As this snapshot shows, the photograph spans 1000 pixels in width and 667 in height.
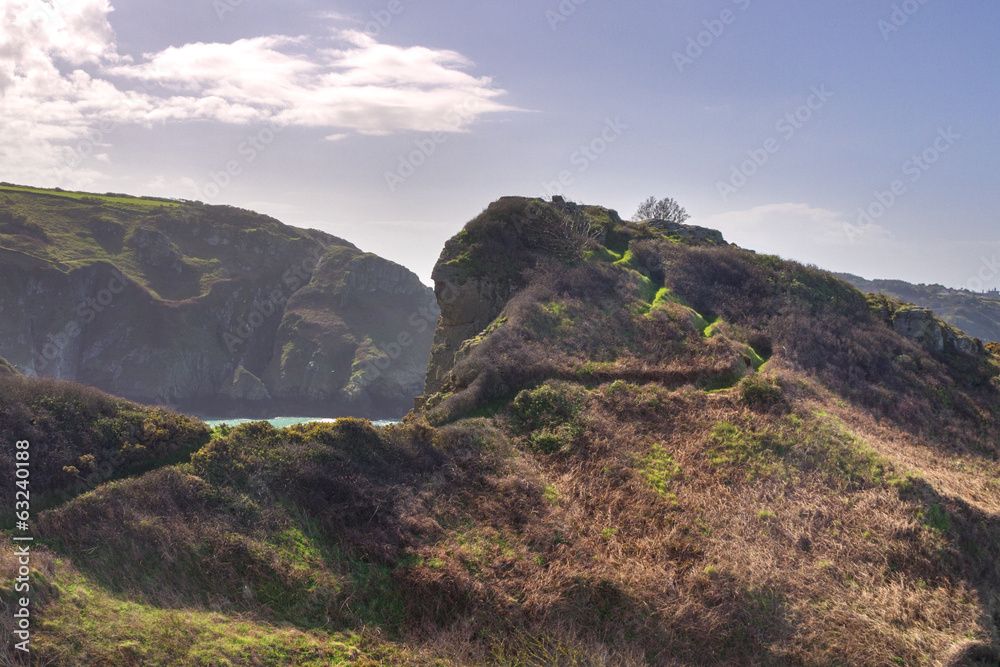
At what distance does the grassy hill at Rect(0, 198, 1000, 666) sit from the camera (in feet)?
32.3

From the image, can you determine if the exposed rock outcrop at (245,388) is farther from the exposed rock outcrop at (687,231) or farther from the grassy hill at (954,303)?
the grassy hill at (954,303)

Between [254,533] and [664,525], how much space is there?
10120 millimetres

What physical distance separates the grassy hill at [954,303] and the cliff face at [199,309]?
404 feet

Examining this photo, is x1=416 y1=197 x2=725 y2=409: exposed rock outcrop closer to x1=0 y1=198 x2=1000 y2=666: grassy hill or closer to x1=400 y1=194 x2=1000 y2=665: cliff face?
x1=400 y1=194 x2=1000 y2=665: cliff face

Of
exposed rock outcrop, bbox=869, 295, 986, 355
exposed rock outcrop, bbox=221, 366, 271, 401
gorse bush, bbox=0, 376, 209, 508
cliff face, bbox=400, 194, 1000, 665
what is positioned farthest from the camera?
exposed rock outcrop, bbox=221, 366, 271, 401

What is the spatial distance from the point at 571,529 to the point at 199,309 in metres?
106

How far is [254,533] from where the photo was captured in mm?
11203

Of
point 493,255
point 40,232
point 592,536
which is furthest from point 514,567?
point 40,232

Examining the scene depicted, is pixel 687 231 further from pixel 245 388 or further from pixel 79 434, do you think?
pixel 245 388

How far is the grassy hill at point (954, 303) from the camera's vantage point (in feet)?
447

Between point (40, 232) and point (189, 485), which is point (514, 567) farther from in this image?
point (40, 232)

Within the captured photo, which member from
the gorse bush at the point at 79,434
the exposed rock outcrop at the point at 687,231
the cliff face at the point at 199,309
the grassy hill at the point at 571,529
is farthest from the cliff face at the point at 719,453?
the cliff face at the point at 199,309

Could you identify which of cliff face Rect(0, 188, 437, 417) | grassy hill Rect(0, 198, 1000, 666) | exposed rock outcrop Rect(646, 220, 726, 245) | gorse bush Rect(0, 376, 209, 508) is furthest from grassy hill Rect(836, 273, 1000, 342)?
gorse bush Rect(0, 376, 209, 508)

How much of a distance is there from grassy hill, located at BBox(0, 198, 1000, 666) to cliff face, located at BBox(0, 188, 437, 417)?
8246 cm
